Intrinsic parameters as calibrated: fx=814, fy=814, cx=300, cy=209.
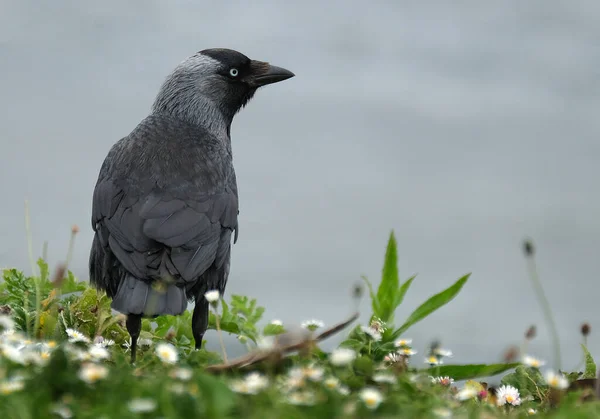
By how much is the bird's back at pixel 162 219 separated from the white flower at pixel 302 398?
99.5 inches

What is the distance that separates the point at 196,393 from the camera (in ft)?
9.33

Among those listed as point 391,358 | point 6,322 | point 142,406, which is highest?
point 142,406

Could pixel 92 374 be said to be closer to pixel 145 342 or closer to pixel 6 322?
pixel 6 322

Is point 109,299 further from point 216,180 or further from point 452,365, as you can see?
point 452,365

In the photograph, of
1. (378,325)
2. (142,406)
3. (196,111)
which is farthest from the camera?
(196,111)

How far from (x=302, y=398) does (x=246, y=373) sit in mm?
1308

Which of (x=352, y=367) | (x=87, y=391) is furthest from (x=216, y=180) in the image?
(x=87, y=391)

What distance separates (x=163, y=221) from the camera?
569 centimetres

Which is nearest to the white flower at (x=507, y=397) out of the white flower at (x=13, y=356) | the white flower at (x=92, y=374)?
the white flower at (x=92, y=374)

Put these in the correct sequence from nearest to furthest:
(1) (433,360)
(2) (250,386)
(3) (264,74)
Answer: (2) (250,386), (1) (433,360), (3) (264,74)

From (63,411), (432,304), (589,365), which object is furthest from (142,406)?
(589,365)

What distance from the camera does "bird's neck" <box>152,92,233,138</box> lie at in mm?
7742

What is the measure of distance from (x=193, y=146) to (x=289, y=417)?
438 cm

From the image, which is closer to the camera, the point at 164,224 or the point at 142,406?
the point at 142,406
